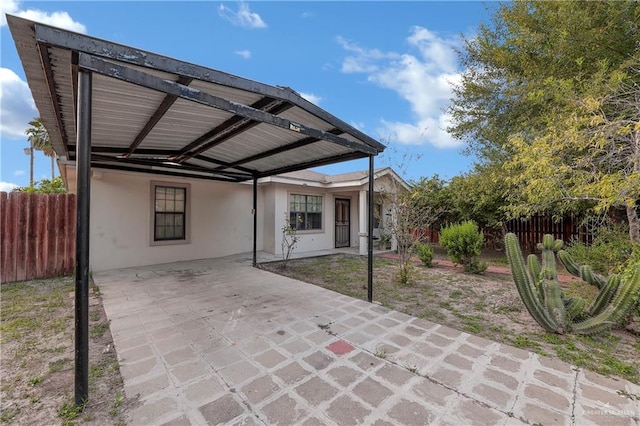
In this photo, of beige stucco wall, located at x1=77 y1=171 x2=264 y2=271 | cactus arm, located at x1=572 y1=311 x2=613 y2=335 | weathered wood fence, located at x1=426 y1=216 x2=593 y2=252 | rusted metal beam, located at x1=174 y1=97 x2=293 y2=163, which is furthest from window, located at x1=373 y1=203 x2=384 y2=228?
cactus arm, located at x1=572 y1=311 x2=613 y2=335

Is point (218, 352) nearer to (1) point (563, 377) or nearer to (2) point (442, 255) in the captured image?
(1) point (563, 377)

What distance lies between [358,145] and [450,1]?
5.65 metres

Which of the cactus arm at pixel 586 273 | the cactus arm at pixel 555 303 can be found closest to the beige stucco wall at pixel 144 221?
the cactus arm at pixel 555 303

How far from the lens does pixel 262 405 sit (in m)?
2.05

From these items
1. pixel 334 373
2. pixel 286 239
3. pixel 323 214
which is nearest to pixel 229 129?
pixel 334 373

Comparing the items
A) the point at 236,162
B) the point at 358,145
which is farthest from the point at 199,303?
the point at 358,145

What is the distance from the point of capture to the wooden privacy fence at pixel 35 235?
5.57m

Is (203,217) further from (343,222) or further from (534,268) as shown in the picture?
(534,268)

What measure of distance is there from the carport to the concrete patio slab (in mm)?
792

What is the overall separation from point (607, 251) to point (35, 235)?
11.8 meters

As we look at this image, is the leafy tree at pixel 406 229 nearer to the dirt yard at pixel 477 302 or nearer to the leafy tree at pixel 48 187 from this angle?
the dirt yard at pixel 477 302

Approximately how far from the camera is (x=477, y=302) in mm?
4668

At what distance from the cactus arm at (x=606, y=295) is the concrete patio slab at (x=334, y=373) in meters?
1.34

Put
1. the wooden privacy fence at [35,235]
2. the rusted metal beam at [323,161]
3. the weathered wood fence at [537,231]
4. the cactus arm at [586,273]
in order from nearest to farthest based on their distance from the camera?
the cactus arm at [586,273], the rusted metal beam at [323,161], the wooden privacy fence at [35,235], the weathered wood fence at [537,231]
